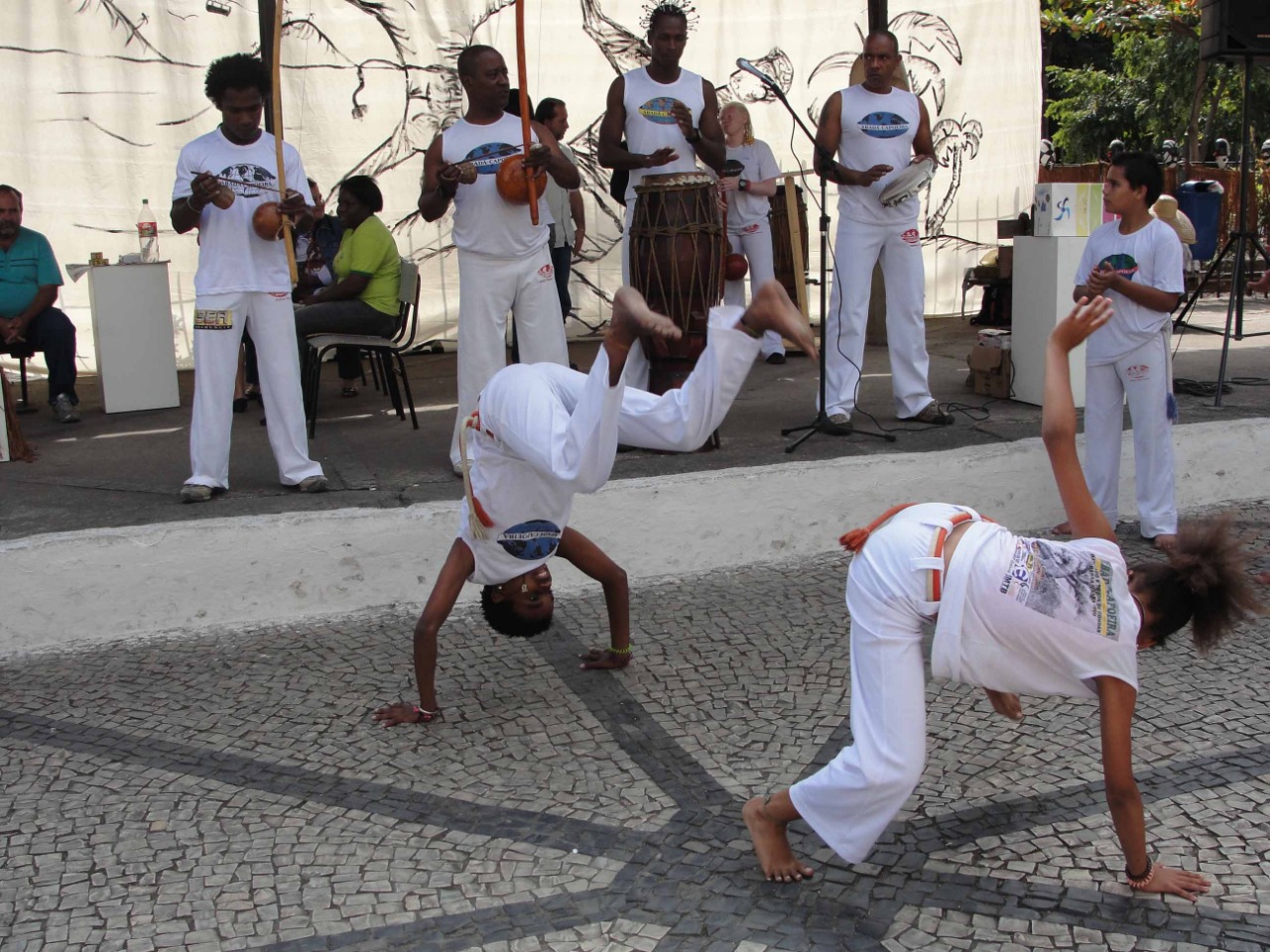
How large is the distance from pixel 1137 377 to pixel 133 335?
19.0 feet

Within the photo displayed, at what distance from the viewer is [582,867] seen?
3469 millimetres

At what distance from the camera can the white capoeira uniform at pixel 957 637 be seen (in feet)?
10.0

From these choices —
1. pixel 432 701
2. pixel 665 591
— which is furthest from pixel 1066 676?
pixel 665 591

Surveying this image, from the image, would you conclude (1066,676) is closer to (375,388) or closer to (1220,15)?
(1220,15)

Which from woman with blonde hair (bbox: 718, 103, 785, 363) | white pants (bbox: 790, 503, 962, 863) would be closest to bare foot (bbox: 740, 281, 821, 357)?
white pants (bbox: 790, 503, 962, 863)

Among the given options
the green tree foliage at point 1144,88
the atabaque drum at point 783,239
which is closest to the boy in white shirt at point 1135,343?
the atabaque drum at point 783,239

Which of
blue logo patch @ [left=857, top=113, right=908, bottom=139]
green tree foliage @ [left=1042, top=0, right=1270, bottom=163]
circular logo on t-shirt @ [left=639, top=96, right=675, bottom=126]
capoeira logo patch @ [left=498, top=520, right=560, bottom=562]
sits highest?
green tree foliage @ [left=1042, top=0, right=1270, bottom=163]

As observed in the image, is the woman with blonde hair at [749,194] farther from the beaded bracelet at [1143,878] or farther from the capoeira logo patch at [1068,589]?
the beaded bracelet at [1143,878]

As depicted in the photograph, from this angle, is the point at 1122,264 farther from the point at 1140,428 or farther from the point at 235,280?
the point at 235,280

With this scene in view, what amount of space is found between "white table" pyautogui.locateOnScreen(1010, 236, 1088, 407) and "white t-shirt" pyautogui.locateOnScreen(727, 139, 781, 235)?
206 cm

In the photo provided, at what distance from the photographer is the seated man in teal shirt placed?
799 cm

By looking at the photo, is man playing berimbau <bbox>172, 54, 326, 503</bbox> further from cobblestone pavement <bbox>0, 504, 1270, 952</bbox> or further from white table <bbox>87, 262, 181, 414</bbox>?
white table <bbox>87, 262, 181, 414</bbox>

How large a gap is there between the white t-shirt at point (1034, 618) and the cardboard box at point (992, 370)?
15.8ft

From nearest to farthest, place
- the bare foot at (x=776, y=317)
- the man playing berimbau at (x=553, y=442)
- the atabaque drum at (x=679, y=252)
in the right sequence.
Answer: the bare foot at (x=776, y=317), the man playing berimbau at (x=553, y=442), the atabaque drum at (x=679, y=252)
